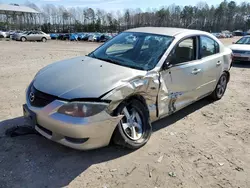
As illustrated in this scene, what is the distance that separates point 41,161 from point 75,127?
0.78 meters

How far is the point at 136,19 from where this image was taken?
101 meters

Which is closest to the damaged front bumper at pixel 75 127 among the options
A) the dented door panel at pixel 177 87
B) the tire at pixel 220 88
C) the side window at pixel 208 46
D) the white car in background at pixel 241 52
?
the dented door panel at pixel 177 87

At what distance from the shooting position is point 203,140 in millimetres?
3746

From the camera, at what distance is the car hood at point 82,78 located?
9.27ft

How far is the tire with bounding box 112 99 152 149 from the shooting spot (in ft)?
10.1

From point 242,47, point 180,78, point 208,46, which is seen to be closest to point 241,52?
point 242,47

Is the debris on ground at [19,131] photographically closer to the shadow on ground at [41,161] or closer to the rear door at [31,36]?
the shadow on ground at [41,161]

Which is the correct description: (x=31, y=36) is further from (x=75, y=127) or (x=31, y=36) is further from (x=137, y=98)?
(x=75, y=127)

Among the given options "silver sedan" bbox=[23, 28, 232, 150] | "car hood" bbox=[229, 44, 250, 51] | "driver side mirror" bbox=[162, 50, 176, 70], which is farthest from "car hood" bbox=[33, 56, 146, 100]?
"car hood" bbox=[229, 44, 250, 51]

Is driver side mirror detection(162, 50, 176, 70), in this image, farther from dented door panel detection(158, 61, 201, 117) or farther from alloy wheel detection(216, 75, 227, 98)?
alloy wheel detection(216, 75, 227, 98)

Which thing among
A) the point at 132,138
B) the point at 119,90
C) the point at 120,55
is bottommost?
the point at 132,138

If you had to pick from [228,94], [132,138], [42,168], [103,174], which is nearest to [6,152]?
[42,168]

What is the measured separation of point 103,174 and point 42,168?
0.77 meters

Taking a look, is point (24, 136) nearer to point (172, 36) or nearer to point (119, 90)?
point (119, 90)
